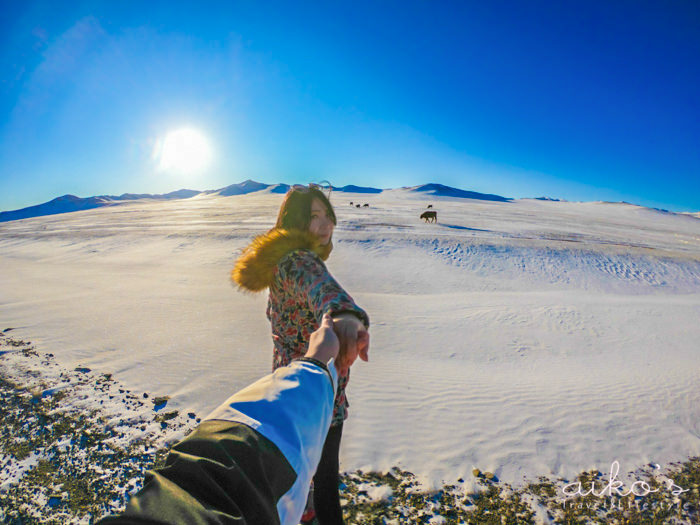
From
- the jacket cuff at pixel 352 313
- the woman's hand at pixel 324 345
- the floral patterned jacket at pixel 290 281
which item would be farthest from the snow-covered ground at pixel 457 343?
the woman's hand at pixel 324 345

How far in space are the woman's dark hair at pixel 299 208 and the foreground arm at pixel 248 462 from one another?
118 cm

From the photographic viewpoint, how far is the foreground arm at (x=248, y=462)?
2.02 feet

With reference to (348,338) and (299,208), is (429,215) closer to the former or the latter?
(299,208)

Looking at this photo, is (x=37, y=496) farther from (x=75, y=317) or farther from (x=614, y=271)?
(x=614, y=271)

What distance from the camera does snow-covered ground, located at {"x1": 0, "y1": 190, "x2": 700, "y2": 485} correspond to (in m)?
4.42

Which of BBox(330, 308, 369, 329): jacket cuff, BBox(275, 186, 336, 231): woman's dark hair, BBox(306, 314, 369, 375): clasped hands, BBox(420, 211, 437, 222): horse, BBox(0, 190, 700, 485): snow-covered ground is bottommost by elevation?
BBox(0, 190, 700, 485): snow-covered ground

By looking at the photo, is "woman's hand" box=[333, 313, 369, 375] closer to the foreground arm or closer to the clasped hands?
the clasped hands

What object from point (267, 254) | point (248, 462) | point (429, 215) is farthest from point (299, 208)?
point (429, 215)

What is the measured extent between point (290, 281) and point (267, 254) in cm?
25

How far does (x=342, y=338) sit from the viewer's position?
49.5 inches

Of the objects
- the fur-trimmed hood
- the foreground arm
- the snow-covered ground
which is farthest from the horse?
the foreground arm

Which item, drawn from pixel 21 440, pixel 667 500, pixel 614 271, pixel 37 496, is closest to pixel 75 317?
pixel 21 440

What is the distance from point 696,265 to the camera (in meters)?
16.2

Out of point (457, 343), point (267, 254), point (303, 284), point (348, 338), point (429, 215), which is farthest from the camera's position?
point (429, 215)
